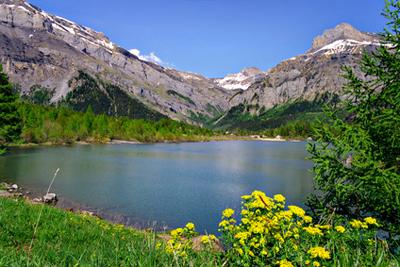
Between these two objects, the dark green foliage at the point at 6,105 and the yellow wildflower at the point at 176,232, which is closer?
the yellow wildflower at the point at 176,232

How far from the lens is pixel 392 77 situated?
38.1ft

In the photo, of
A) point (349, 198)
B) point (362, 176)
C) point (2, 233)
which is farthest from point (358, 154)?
point (2, 233)

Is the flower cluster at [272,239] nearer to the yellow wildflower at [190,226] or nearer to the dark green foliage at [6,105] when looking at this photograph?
the yellow wildflower at [190,226]

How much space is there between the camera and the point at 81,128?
411ft

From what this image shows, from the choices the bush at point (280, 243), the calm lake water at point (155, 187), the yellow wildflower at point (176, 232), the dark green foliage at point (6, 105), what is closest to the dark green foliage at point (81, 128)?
the calm lake water at point (155, 187)

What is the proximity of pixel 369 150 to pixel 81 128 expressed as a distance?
4920 inches

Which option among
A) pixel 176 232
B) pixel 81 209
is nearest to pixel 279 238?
pixel 176 232

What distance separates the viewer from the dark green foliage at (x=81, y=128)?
103 meters

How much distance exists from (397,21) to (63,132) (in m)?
114

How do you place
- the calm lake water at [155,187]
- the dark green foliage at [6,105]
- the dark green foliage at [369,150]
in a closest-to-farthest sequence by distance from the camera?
1. the dark green foliage at [369,150]
2. the calm lake water at [155,187]
3. the dark green foliage at [6,105]

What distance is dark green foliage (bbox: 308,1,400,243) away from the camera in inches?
405

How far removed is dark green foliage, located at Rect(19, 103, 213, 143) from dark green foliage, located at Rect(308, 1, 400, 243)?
9853 centimetres

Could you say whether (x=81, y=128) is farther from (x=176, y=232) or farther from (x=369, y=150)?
(x=176, y=232)

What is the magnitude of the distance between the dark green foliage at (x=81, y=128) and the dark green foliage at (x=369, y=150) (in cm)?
9853
